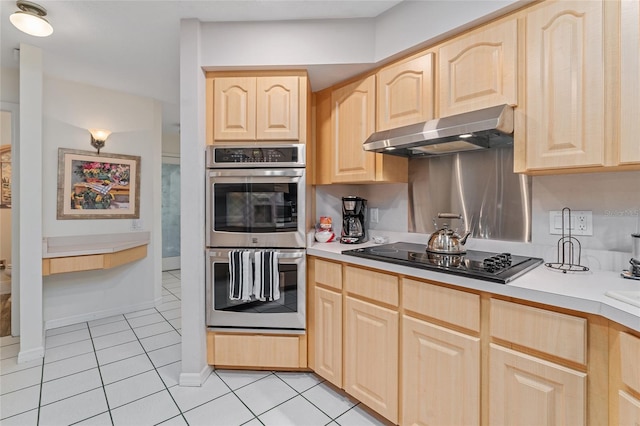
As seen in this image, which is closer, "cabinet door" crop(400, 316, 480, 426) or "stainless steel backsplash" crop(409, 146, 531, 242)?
"cabinet door" crop(400, 316, 480, 426)

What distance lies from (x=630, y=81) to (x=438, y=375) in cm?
145

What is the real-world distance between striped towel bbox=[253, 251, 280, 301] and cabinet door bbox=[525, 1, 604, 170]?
1.55 meters

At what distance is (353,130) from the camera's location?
2.12 metres

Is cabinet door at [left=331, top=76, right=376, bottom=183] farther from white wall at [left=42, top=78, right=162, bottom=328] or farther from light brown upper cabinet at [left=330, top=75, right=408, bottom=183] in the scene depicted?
white wall at [left=42, top=78, right=162, bottom=328]

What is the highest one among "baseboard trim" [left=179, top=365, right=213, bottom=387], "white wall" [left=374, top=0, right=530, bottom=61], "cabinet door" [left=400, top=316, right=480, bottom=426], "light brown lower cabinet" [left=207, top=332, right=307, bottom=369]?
"white wall" [left=374, top=0, right=530, bottom=61]

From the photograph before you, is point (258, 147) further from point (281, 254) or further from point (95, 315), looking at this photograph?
point (95, 315)

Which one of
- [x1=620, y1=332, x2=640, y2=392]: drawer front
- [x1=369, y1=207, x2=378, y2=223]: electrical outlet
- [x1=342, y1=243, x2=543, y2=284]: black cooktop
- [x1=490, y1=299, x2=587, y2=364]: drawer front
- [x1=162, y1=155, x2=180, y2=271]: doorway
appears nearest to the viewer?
[x1=620, y1=332, x2=640, y2=392]: drawer front

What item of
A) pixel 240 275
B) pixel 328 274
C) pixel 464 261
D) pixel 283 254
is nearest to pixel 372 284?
pixel 328 274

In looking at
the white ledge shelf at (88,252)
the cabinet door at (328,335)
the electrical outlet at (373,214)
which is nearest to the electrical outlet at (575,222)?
the electrical outlet at (373,214)

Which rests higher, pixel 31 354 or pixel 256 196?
pixel 256 196

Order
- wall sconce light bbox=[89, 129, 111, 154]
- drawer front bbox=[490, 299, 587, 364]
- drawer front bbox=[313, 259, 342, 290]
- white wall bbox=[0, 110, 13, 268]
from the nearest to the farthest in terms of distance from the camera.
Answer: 1. drawer front bbox=[490, 299, 587, 364]
2. drawer front bbox=[313, 259, 342, 290]
3. wall sconce light bbox=[89, 129, 111, 154]
4. white wall bbox=[0, 110, 13, 268]

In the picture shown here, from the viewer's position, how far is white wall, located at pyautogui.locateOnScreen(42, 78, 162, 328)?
111 inches

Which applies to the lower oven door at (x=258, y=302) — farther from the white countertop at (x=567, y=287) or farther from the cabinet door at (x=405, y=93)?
the cabinet door at (x=405, y=93)

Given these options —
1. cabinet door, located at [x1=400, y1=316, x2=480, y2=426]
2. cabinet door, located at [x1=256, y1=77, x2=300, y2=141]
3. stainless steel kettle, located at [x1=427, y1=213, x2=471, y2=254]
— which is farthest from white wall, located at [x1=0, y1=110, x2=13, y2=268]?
stainless steel kettle, located at [x1=427, y1=213, x2=471, y2=254]
